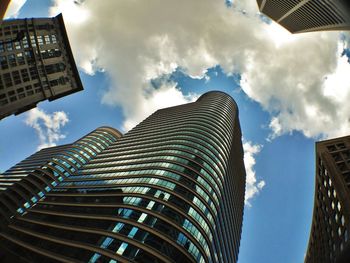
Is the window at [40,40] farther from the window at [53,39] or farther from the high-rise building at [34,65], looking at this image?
the window at [53,39]

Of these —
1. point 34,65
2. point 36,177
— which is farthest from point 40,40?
point 36,177

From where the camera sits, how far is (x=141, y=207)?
42.8 m

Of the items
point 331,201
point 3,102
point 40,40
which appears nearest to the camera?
point 3,102

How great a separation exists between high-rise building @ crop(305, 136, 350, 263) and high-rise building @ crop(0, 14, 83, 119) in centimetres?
6692

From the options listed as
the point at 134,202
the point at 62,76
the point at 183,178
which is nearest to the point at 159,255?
the point at 134,202

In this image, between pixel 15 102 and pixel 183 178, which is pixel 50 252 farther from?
pixel 15 102

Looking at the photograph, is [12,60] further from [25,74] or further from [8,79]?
[8,79]

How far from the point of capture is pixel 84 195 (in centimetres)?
5684

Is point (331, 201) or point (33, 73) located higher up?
point (331, 201)

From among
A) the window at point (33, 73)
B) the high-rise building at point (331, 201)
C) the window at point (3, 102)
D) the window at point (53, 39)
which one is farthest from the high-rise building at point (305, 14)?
the window at point (3, 102)

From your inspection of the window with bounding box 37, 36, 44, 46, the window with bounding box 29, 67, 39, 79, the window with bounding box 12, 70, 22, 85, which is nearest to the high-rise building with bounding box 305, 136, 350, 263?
the window with bounding box 29, 67, 39, 79

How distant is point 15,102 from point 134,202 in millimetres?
34104

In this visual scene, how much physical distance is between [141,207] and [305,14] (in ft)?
247

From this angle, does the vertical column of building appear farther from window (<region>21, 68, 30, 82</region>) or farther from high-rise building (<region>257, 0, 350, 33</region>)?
high-rise building (<region>257, 0, 350, 33</region>)
